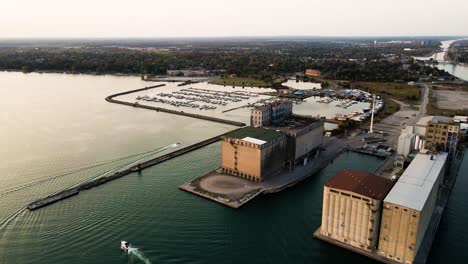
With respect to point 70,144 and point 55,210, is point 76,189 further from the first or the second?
point 70,144

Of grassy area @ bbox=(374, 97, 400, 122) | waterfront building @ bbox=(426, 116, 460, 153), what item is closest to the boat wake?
waterfront building @ bbox=(426, 116, 460, 153)

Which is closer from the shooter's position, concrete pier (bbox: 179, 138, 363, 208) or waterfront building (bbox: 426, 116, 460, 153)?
concrete pier (bbox: 179, 138, 363, 208)

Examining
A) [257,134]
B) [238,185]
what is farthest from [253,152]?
[238,185]

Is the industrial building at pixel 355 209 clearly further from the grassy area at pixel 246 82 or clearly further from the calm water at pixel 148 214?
the grassy area at pixel 246 82

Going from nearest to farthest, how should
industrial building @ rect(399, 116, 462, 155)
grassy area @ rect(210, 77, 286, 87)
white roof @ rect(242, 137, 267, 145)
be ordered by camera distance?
1. white roof @ rect(242, 137, 267, 145)
2. industrial building @ rect(399, 116, 462, 155)
3. grassy area @ rect(210, 77, 286, 87)

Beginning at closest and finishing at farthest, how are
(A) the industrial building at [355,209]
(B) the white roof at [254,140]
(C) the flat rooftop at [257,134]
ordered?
(A) the industrial building at [355,209] < (B) the white roof at [254,140] < (C) the flat rooftop at [257,134]

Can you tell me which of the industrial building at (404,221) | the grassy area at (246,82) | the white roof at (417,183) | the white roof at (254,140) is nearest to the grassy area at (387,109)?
the white roof at (417,183)

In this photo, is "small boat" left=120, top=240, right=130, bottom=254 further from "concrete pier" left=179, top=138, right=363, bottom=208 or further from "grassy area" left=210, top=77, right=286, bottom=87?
"grassy area" left=210, top=77, right=286, bottom=87
